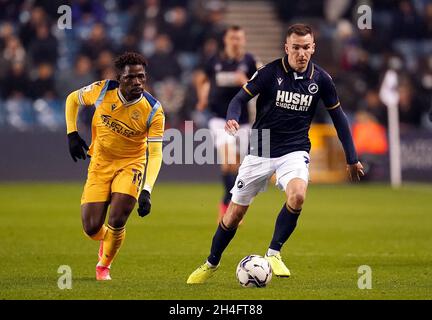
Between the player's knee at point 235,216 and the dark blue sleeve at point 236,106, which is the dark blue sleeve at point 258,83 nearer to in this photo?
the dark blue sleeve at point 236,106

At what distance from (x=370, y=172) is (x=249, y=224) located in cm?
898

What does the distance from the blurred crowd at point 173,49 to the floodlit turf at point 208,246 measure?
2.57m

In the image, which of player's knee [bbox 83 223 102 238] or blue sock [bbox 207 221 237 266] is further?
player's knee [bbox 83 223 102 238]

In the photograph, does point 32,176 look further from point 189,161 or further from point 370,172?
point 370,172

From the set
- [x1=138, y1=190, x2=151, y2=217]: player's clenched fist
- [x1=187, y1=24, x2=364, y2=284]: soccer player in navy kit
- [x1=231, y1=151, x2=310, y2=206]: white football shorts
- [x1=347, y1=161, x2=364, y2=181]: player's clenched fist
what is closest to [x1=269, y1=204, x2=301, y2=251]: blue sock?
[x1=187, y1=24, x2=364, y2=284]: soccer player in navy kit

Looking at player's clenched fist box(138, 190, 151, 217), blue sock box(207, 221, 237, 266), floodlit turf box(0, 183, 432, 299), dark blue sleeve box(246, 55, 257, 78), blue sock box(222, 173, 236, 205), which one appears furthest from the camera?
dark blue sleeve box(246, 55, 257, 78)

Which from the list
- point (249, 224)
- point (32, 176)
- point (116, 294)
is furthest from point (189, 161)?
point (116, 294)

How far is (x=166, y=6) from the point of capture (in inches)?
1023

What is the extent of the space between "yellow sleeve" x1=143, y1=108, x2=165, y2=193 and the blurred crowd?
12740 millimetres

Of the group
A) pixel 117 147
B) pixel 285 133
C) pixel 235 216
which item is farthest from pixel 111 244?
pixel 285 133

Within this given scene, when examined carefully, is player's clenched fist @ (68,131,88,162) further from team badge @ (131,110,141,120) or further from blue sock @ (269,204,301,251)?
blue sock @ (269,204,301,251)

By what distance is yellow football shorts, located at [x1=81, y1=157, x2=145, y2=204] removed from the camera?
10.3m

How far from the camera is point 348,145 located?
10.1 m

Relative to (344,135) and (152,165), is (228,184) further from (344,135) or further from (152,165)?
(152,165)
